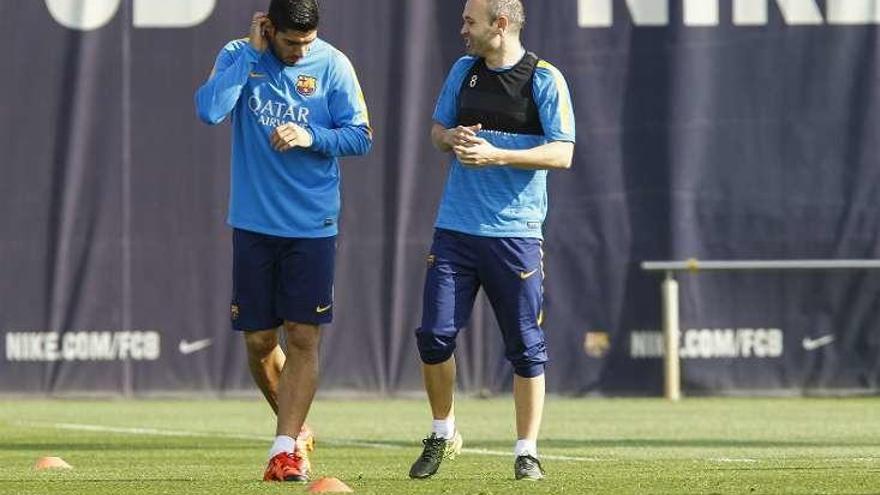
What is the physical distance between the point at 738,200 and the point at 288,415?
26.1 feet

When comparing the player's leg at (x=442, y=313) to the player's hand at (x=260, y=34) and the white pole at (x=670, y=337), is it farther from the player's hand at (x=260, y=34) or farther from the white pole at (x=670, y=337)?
the white pole at (x=670, y=337)

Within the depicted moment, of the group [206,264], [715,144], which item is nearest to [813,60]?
[715,144]

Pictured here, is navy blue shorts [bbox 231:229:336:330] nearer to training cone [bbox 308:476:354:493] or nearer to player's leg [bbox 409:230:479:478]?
player's leg [bbox 409:230:479:478]

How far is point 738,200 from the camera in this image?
14.5 meters

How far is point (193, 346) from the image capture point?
14.5 m

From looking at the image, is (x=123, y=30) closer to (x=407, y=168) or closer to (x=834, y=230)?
(x=407, y=168)

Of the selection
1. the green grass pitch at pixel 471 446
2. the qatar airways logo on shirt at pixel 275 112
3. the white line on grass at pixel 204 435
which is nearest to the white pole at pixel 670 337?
the green grass pitch at pixel 471 446

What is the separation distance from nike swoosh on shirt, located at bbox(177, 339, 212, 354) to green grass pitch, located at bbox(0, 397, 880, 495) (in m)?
0.40

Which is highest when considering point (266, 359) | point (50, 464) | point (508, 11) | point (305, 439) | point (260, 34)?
point (508, 11)

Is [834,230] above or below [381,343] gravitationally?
above

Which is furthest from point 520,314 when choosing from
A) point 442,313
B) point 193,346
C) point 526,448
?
point 193,346

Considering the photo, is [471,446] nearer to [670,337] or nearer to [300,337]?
[300,337]

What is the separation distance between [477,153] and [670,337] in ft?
24.3

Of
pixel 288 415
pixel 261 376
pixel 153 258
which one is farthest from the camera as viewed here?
pixel 153 258
